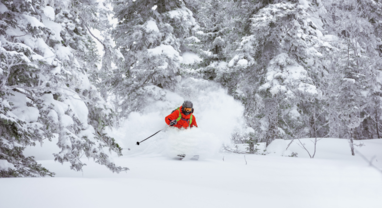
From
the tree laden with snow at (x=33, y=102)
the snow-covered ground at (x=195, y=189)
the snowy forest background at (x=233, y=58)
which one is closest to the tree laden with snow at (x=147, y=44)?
the snowy forest background at (x=233, y=58)

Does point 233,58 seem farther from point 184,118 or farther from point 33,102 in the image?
point 33,102

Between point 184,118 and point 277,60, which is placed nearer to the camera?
point 184,118

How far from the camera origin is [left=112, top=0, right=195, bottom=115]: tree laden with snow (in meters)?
12.1

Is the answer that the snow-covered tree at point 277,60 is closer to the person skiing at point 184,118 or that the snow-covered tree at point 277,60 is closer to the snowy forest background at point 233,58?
the snowy forest background at point 233,58

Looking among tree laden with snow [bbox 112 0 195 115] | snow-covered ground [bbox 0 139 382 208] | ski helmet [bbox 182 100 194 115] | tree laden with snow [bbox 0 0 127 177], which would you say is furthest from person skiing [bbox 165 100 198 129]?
tree laden with snow [bbox 112 0 195 115]

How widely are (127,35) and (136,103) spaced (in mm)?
3471

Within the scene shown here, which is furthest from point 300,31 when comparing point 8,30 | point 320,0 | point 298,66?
point 8,30

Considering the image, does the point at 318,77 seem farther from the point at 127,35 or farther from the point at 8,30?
the point at 8,30

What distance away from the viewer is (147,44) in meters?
12.8

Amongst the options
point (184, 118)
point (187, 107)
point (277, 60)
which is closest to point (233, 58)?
point (277, 60)

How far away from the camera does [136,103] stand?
41.2 feet

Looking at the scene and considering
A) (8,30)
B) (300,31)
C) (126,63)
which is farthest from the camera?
(126,63)

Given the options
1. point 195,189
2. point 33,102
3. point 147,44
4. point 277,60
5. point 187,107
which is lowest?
point 195,189

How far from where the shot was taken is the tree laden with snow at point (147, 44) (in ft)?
39.6
